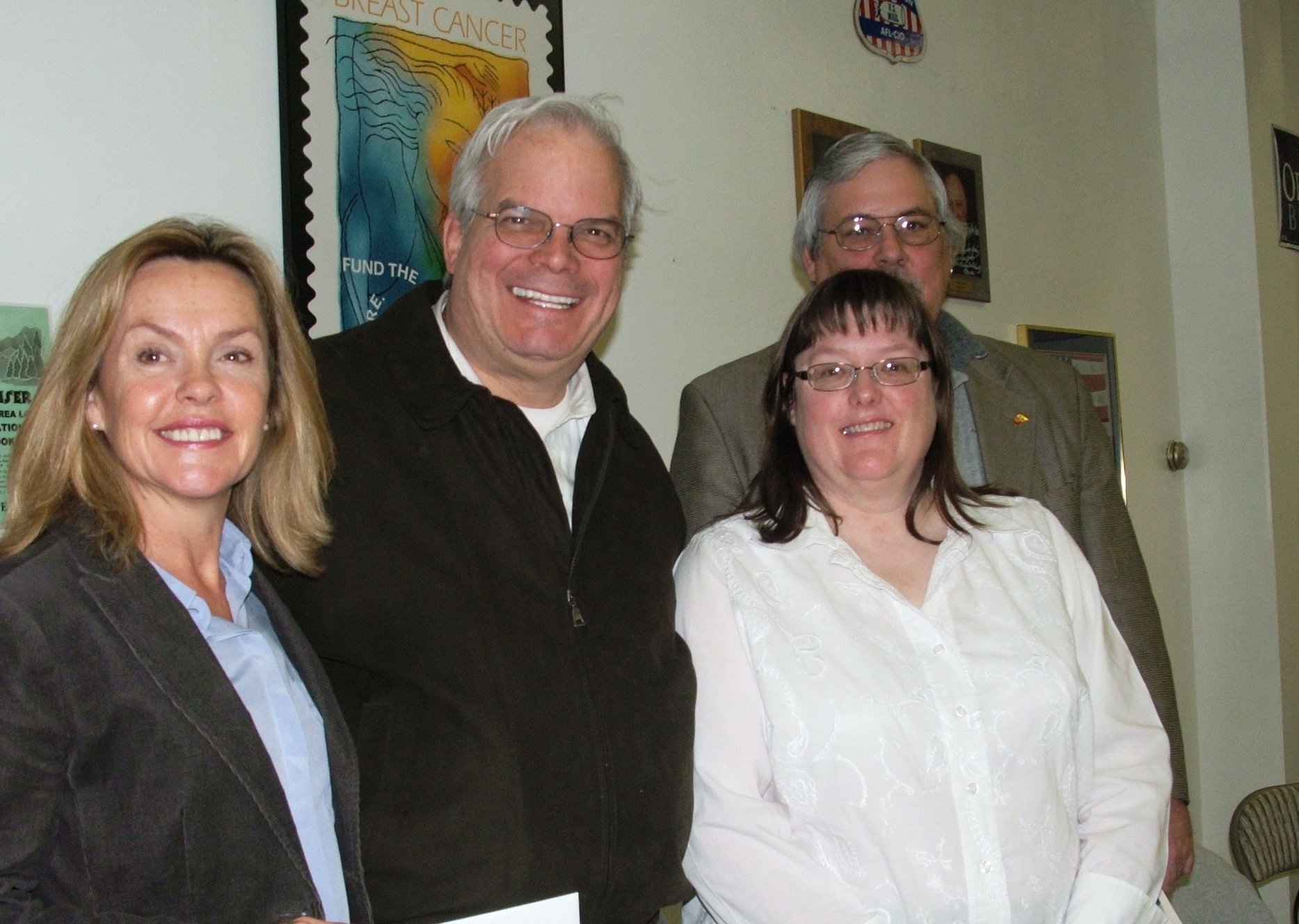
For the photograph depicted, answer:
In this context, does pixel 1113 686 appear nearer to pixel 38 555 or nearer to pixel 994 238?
pixel 38 555

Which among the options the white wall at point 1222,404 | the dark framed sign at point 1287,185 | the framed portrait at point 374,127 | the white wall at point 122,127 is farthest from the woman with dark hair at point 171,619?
the dark framed sign at point 1287,185

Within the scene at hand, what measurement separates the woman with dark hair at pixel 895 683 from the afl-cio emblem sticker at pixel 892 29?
71.5 inches

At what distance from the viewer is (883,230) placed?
7.52ft

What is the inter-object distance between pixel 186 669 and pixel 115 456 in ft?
0.96

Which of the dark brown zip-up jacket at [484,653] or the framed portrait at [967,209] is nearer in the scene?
the dark brown zip-up jacket at [484,653]

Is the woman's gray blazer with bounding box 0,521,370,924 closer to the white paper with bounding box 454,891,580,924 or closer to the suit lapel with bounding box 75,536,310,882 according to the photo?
the suit lapel with bounding box 75,536,310,882

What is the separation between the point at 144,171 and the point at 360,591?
0.91 meters

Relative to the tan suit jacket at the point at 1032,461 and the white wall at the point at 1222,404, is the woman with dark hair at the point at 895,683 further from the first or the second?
the white wall at the point at 1222,404

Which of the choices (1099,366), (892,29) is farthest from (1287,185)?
(892,29)

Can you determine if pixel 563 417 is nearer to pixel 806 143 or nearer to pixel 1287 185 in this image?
pixel 806 143

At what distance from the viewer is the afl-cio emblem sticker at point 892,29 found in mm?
3389

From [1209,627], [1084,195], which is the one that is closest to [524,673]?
[1084,195]

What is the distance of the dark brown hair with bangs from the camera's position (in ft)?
6.08

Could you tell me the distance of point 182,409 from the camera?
1317 millimetres
